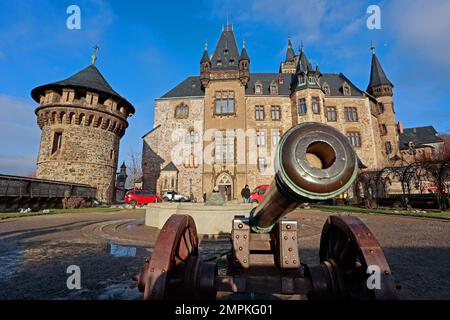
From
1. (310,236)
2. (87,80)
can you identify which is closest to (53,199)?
(87,80)

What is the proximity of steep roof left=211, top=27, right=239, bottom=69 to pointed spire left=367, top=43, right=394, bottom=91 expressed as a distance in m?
20.1

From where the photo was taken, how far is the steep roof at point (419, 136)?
36750 mm

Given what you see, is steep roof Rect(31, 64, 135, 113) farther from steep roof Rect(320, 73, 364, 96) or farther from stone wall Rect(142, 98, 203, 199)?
steep roof Rect(320, 73, 364, 96)

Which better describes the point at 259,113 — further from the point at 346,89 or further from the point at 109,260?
the point at 109,260

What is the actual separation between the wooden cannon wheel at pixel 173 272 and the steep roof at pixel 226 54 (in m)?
27.7

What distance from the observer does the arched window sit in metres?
27.3

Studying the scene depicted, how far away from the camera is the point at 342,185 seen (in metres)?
1.16

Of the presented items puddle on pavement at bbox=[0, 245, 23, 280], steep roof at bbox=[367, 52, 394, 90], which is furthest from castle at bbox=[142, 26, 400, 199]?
puddle on pavement at bbox=[0, 245, 23, 280]

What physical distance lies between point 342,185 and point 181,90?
30.9 meters

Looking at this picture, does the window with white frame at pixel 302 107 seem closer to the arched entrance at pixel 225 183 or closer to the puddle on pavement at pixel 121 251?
the arched entrance at pixel 225 183

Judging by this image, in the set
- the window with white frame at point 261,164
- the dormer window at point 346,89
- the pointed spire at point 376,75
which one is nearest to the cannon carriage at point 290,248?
the window with white frame at point 261,164

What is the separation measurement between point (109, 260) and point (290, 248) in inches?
145

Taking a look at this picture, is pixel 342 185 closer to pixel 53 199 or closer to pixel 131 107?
pixel 53 199

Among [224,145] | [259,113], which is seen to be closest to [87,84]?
[224,145]
